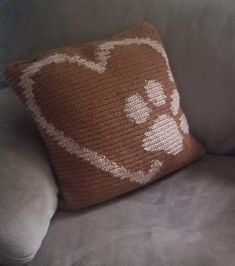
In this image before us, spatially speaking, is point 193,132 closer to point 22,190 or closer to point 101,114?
point 101,114

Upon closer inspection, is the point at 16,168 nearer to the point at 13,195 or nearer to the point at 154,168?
Answer: the point at 13,195

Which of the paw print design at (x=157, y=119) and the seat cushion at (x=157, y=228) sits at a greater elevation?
the paw print design at (x=157, y=119)

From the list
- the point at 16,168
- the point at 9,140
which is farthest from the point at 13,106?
the point at 16,168

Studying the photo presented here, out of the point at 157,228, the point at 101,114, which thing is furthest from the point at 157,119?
the point at 157,228

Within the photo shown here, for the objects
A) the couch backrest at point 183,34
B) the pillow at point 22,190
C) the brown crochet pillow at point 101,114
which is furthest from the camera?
the couch backrest at point 183,34

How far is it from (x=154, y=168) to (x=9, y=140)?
36 centimetres

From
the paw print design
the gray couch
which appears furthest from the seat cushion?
the paw print design

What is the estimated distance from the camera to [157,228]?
0.93m

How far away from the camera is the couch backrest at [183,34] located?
1.11 m

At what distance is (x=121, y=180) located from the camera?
997 millimetres

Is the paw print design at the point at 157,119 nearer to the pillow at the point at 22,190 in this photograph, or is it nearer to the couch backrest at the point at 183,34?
the couch backrest at the point at 183,34

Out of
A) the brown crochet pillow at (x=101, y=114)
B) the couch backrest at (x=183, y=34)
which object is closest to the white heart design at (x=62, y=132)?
the brown crochet pillow at (x=101, y=114)

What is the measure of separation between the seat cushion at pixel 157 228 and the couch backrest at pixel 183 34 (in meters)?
0.16

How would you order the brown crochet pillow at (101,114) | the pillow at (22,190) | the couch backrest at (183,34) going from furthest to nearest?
the couch backrest at (183,34) → the brown crochet pillow at (101,114) → the pillow at (22,190)
